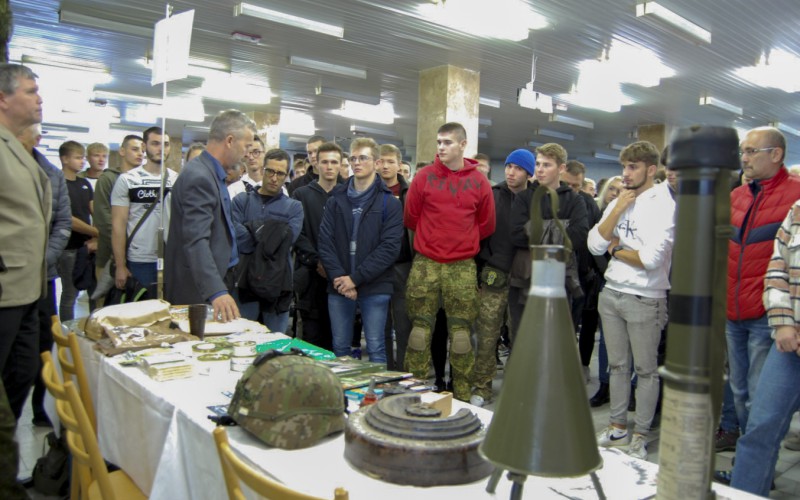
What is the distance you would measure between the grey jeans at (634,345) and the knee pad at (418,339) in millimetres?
1110

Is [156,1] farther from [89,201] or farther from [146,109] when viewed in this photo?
[146,109]

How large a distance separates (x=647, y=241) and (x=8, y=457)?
2.87 m

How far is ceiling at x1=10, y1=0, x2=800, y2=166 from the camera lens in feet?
23.1

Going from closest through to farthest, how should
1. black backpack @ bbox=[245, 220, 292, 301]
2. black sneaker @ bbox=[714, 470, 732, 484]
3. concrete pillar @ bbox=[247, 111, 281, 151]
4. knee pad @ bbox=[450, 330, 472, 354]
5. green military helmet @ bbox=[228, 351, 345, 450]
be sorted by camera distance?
green military helmet @ bbox=[228, 351, 345, 450] < black sneaker @ bbox=[714, 470, 732, 484] < black backpack @ bbox=[245, 220, 292, 301] < knee pad @ bbox=[450, 330, 472, 354] < concrete pillar @ bbox=[247, 111, 281, 151]

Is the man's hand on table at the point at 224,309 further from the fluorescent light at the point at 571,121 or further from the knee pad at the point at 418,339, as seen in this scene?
the fluorescent light at the point at 571,121

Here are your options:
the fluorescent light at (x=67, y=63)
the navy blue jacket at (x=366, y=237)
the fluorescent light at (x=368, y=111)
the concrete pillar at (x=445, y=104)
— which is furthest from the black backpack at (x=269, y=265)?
the fluorescent light at (x=368, y=111)

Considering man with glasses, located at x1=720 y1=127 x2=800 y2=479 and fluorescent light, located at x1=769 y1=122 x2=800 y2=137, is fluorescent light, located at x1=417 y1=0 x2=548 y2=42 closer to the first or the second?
man with glasses, located at x1=720 y1=127 x2=800 y2=479

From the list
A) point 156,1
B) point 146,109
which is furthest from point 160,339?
point 146,109

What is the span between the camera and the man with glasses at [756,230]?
113 inches

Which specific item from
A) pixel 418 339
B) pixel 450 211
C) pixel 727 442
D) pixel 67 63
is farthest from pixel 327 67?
pixel 727 442

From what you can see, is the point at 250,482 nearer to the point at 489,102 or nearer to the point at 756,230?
the point at 756,230

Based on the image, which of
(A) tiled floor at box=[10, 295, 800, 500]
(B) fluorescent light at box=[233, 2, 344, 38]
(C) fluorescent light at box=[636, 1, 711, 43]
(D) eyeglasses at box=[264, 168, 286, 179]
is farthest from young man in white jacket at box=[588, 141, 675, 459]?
(B) fluorescent light at box=[233, 2, 344, 38]

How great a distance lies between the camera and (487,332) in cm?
416

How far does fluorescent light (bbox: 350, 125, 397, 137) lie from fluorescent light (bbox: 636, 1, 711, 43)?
34.6ft
